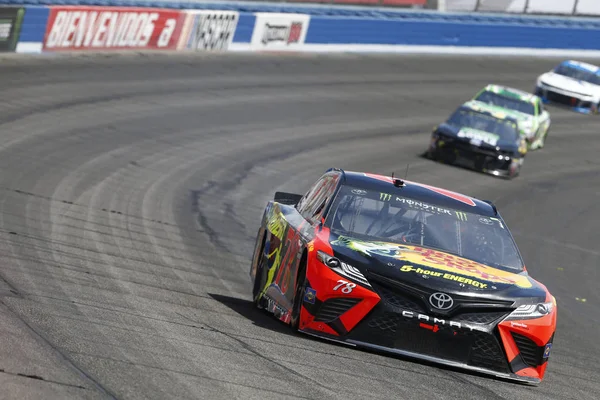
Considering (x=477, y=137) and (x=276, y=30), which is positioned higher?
(x=276, y=30)

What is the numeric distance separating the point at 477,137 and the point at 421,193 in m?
15.2

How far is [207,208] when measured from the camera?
52.5 ft

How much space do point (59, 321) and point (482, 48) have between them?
3520cm

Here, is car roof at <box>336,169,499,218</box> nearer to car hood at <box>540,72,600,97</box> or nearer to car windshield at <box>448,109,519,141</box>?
car windshield at <box>448,109,519,141</box>

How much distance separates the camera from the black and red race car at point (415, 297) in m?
8.05

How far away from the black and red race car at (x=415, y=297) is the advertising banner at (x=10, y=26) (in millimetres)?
17765

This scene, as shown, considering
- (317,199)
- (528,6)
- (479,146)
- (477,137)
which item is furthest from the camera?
(528,6)

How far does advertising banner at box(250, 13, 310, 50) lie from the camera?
3350 cm

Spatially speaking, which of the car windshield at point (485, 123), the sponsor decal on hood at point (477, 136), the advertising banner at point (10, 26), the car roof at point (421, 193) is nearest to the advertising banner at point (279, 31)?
the advertising banner at point (10, 26)

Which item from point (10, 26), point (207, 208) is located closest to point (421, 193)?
point (207, 208)

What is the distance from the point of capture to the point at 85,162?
17234 millimetres

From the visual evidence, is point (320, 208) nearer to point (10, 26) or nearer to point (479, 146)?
point (479, 146)

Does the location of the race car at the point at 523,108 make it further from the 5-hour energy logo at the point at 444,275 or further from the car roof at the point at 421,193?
the 5-hour energy logo at the point at 444,275

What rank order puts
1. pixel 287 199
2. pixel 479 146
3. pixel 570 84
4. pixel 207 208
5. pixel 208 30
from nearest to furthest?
pixel 287 199
pixel 207 208
pixel 479 146
pixel 208 30
pixel 570 84
